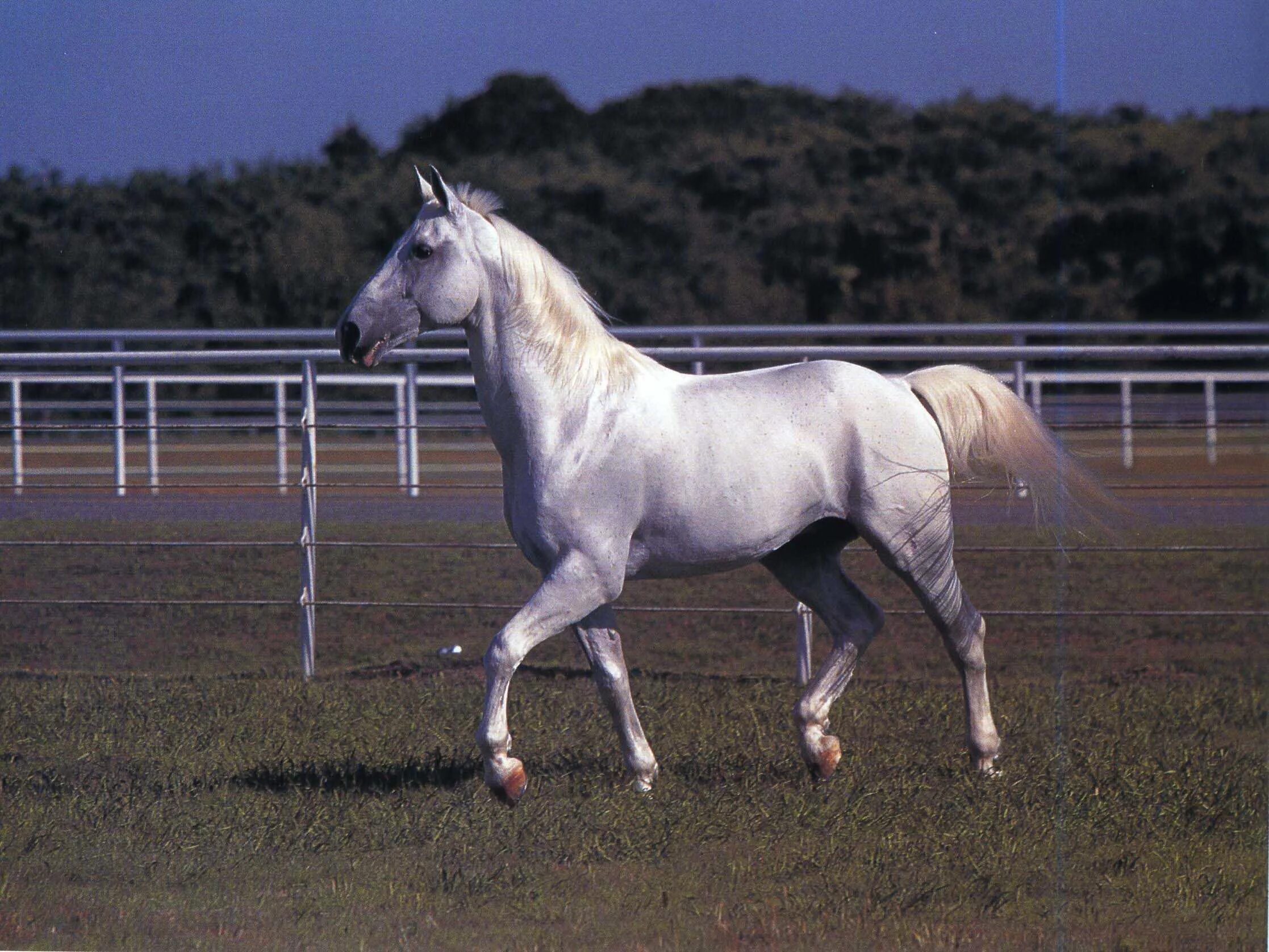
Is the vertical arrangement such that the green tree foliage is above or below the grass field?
above

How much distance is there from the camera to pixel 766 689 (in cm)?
572

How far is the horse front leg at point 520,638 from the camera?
3.77 metres

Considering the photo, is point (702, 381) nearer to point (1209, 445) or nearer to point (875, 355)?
point (875, 355)

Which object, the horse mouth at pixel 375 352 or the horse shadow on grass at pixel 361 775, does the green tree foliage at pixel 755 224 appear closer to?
the horse shadow on grass at pixel 361 775

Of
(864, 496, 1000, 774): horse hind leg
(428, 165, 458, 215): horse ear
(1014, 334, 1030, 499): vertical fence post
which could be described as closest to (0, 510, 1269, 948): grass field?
(864, 496, 1000, 774): horse hind leg

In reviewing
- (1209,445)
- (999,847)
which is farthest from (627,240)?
(999,847)

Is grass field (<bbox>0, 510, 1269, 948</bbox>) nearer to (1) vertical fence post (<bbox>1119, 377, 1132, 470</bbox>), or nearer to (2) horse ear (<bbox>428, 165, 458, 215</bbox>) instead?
(2) horse ear (<bbox>428, 165, 458, 215</bbox>)

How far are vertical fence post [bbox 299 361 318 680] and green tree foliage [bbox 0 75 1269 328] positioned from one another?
14.7m

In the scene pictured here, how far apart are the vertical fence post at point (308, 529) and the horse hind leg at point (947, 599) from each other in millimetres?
2848

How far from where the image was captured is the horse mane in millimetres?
4031

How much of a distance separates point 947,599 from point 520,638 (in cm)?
134

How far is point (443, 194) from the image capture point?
4008mm

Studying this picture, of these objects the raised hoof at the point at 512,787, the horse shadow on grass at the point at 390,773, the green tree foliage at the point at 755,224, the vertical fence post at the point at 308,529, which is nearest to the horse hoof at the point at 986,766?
the horse shadow on grass at the point at 390,773

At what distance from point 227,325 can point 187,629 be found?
15781 mm
